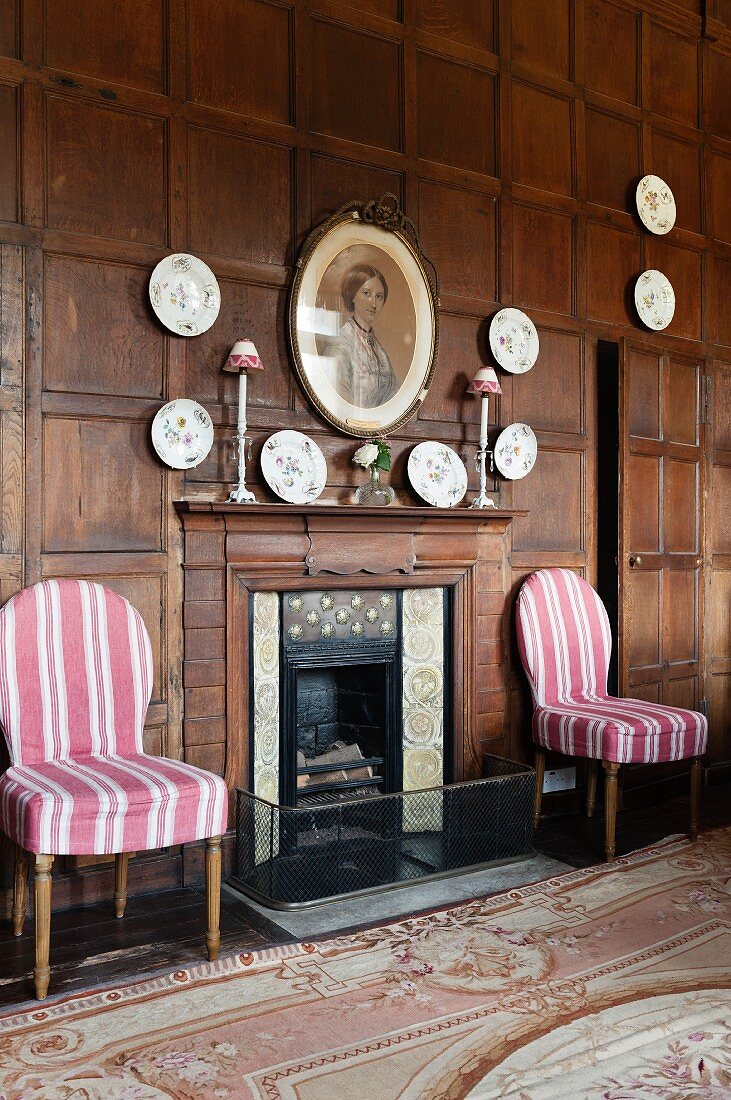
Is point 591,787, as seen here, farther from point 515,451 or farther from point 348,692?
point 515,451

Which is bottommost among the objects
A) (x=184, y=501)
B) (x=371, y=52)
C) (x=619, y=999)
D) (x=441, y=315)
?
(x=619, y=999)

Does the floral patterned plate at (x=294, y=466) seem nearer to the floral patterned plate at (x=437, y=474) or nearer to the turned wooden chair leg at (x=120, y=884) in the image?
the floral patterned plate at (x=437, y=474)

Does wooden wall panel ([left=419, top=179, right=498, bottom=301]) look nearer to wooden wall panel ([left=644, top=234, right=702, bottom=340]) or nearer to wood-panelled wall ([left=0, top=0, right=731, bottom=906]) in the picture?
wood-panelled wall ([left=0, top=0, right=731, bottom=906])

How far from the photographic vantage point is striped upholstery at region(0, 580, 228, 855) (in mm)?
2514

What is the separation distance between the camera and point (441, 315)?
3996 mm

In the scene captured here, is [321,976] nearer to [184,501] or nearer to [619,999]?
[619,999]

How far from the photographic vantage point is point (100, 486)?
321cm

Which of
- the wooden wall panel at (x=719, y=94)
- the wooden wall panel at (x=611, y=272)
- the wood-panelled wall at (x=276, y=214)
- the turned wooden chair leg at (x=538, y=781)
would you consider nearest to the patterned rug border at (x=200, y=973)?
the turned wooden chair leg at (x=538, y=781)

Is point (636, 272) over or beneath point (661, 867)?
over

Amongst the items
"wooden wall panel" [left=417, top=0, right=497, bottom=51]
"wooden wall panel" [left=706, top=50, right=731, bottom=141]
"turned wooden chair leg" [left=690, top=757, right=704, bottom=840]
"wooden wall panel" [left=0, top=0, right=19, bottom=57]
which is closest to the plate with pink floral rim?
"wooden wall panel" [left=706, top=50, right=731, bottom=141]

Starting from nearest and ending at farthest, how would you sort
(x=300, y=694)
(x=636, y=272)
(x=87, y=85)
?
1. (x=87, y=85)
2. (x=300, y=694)
3. (x=636, y=272)

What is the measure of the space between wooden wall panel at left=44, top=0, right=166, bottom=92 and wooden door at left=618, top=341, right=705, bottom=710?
2.31 meters

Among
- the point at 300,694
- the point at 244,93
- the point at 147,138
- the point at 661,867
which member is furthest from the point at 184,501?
the point at 661,867

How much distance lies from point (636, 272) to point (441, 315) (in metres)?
1.22
